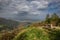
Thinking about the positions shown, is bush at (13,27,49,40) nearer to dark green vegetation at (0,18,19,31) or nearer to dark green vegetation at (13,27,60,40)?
dark green vegetation at (13,27,60,40)

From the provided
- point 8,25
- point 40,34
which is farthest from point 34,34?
point 8,25

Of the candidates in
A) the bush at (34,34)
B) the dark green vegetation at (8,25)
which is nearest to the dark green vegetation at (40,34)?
the bush at (34,34)

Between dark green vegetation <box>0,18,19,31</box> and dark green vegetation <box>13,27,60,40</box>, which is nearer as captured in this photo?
dark green vegetation <box>13,27,60,40</box>

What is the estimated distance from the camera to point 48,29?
149 cm

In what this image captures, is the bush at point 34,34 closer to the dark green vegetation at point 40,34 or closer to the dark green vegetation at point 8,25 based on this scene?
the dark green vegetation at point 40,34

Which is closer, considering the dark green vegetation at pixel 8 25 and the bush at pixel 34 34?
the bush at pixel 34 34

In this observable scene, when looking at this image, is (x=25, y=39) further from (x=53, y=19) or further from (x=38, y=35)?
(x=53, y=19)

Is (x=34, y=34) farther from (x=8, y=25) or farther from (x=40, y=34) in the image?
(x=8, y=25)

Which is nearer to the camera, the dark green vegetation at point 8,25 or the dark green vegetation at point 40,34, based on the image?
the dark green vegetation at point 40,34

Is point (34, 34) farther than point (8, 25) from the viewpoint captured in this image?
No

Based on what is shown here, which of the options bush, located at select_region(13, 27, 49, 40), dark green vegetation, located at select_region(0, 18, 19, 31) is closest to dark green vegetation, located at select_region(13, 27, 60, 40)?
bush, located at select_region(13, 27, 49, 40)

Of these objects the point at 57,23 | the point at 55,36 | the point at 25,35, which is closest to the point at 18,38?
the point at 25,35

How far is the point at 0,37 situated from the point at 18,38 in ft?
1.20

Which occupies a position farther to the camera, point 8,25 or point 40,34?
point 8,25
